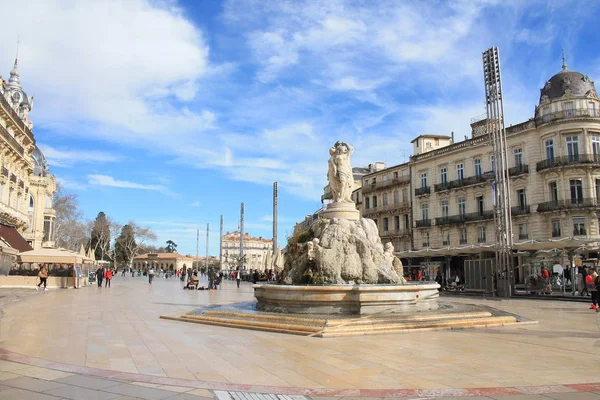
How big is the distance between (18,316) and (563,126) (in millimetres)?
34946

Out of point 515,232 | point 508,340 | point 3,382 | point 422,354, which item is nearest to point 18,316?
point 3,382

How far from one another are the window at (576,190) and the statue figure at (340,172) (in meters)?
23.9

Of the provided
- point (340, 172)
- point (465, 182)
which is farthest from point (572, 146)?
point (340, 172)

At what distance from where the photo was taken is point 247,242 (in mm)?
136875

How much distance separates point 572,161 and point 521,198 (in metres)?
4.75

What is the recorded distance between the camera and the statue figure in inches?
651

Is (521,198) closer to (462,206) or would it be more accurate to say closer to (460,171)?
(462,206)

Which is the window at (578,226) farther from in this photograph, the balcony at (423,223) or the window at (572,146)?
the balcony at (423,223)

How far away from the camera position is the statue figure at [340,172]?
1653 cm

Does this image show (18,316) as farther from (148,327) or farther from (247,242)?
(247,242)

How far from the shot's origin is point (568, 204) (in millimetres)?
33094

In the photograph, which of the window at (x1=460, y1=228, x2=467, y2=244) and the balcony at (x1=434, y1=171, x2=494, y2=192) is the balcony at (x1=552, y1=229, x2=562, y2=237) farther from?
the window at (x1=460, y1=228, x2=467, y2=244)

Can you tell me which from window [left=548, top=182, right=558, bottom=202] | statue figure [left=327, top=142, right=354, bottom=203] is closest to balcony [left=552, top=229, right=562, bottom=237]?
window [left=548, top=182, right=558, bottom=202]

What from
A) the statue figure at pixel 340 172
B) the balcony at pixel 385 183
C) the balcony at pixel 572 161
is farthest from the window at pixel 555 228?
the statue figure at pixel 340 172
